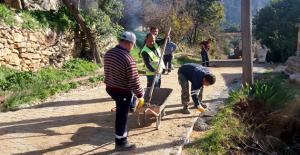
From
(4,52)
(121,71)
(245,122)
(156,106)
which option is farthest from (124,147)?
(4,52)

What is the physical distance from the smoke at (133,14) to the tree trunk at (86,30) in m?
15.3

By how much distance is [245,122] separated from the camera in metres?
8.26

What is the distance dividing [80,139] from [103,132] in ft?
1.95

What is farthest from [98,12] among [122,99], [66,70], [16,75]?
[122,99]

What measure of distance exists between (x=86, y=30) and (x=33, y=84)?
535 cm

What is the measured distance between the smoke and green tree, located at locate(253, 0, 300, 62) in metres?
9.39

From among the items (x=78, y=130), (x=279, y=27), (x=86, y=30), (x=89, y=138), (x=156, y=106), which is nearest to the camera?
(x=89, y=138)

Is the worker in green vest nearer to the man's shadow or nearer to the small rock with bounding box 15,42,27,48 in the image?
the man's shadow

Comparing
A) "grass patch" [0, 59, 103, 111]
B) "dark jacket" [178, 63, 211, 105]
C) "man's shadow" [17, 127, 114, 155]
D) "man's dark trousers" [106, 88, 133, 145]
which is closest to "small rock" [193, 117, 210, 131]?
"dark jacket" [178, 63, 211, 105]

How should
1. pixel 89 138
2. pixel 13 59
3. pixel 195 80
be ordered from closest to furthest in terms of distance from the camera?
pixel 89 138, pixel 195 80, pixel 13 59

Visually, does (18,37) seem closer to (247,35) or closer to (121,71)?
(247,35)

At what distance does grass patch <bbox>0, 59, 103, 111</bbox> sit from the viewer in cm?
978

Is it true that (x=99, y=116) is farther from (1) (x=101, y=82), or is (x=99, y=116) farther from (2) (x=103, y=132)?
(1) (x=101, y=82)

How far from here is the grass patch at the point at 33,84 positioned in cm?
978
